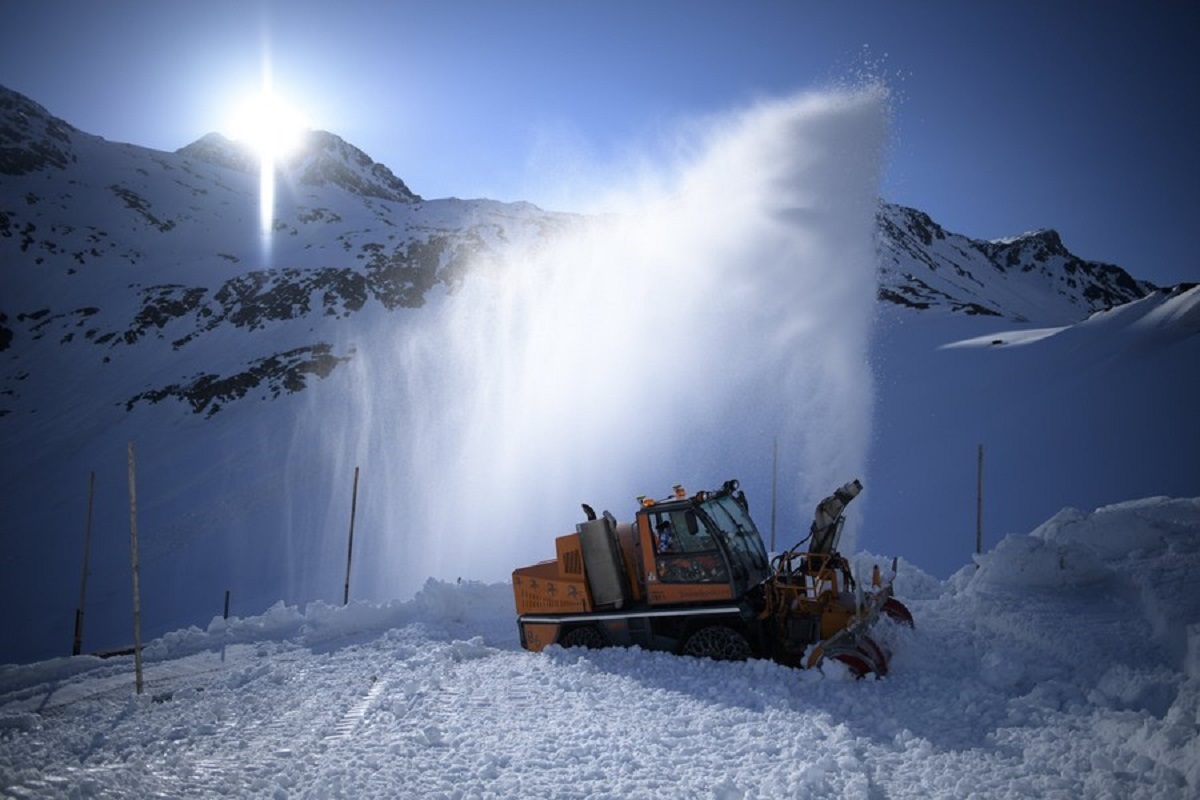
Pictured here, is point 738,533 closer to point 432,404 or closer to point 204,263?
point 432,404

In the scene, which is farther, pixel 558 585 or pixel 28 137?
pixel 28 137

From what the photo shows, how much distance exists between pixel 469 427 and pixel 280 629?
23310 millimetres

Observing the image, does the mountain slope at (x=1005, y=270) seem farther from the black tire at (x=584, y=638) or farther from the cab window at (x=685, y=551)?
the black tire at (x=584, y=638)

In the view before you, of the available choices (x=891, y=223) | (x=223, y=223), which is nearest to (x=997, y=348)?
(x=223, y=223)

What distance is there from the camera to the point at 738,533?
914 cm

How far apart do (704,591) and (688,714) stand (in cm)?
219

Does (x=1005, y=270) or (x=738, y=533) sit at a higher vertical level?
(x=1005, y=270)

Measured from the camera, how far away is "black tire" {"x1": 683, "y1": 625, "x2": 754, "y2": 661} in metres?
8.29

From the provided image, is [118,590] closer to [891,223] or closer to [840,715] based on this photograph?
[840,715]

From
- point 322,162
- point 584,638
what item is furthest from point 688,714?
point 322,162

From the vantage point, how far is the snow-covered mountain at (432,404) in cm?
2105

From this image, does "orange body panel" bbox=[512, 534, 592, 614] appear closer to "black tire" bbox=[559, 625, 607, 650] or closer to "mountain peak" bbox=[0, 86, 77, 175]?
"black tire" bbox=[559, 625, 607, 650]

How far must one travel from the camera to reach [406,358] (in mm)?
46531

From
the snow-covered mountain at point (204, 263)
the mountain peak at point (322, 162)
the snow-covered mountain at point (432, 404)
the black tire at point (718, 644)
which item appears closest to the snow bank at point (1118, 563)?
the black tire at point (718, 644)
